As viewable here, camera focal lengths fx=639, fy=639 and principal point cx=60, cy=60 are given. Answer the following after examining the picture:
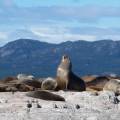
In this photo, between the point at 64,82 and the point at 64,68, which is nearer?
the point at 64,82

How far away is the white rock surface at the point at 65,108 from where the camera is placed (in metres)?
13.2

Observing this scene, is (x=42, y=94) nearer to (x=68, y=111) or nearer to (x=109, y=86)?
(x=68, y=111)

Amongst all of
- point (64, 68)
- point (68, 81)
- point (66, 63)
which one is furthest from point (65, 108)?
point (66, 63)

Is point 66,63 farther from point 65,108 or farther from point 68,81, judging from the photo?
point 65,108

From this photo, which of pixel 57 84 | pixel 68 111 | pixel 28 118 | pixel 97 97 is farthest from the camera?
pixel 57 84

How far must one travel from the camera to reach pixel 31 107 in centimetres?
1440

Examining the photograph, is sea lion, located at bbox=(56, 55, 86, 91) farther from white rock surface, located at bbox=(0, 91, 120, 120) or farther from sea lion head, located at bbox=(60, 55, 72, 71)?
white rock surface, located at bbox=(0, 91, 120, 120)

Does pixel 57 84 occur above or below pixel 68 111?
above

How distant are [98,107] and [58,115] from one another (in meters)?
2.77

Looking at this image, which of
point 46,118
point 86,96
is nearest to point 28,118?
point 46,118

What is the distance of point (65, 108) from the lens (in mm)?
14656

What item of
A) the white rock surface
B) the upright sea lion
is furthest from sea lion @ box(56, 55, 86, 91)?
the white rock surface

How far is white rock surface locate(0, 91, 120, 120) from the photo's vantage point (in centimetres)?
1320

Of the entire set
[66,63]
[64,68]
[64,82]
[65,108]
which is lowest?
[65,108]
